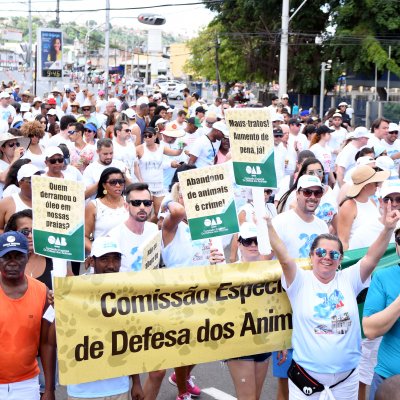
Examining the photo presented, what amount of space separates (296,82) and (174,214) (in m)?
37.5

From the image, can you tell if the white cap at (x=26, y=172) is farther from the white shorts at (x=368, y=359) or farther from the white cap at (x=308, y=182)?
the white shorts at (x=368, y=359)

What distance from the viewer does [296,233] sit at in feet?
19.9

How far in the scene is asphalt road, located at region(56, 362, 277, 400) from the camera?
21.9 feet

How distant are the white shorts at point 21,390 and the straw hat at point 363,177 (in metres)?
3.26

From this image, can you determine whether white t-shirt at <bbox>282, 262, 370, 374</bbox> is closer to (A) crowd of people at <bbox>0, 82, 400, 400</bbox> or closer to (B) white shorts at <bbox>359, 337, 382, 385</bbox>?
(A) crowd of people at <bbox>0, 82, 400, 400</bbox>

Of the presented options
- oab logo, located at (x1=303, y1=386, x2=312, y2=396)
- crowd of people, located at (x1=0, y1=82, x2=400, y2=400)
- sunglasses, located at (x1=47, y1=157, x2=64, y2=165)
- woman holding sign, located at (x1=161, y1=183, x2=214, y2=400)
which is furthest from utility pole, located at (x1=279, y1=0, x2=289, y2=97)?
oab logo, located at (x1=303, y1=386, x2=312, y2=396)

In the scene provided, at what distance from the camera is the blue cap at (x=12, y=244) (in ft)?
15.2

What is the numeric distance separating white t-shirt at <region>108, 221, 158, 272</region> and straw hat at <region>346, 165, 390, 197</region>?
1851 mm

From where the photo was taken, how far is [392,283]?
15.1 ft

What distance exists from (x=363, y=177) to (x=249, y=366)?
217 cm

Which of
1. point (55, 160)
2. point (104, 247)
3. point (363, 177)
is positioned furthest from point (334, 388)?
point (55, 160)

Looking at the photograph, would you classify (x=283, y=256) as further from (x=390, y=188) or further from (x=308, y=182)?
(x=308, y=182)

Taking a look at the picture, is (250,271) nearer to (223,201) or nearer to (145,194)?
(223,201)

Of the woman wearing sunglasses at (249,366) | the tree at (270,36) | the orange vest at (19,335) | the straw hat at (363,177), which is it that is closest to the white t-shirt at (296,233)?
the woman wearing sunglasses at (249,366)
